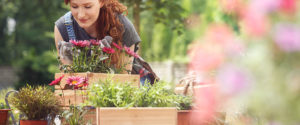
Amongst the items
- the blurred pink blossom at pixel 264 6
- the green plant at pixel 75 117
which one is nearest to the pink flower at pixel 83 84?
the green plant at pixel 75 117

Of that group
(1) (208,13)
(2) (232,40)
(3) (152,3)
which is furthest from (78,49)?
(1) (208,13)

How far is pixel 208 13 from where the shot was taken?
51.6 feet

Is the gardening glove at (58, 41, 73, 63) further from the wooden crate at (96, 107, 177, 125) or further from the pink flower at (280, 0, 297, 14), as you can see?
the pink flower at (280, 0, 297, 14)

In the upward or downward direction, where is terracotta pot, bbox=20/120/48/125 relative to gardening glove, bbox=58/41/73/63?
downward

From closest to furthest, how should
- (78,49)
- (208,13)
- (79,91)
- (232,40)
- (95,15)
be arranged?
(232,40) → (79,91) → (78,49) → (95,15) → (208,13)

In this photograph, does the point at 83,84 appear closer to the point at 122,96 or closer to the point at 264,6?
the point at 122,96

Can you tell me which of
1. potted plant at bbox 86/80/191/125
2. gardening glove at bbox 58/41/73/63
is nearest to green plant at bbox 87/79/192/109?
potted plant at bbox 86/80/191/125

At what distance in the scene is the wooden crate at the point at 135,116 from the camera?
2.05m

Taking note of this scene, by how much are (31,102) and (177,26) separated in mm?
3364

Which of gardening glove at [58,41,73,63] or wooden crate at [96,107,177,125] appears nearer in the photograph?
wooden crate at [96,107,177,125]

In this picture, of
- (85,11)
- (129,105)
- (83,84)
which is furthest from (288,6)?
(85,11)

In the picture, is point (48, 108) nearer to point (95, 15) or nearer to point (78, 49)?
point (78, 49)

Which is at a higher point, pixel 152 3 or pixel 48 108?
pixel 152 3

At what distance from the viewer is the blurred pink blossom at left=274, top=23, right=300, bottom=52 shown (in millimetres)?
919
